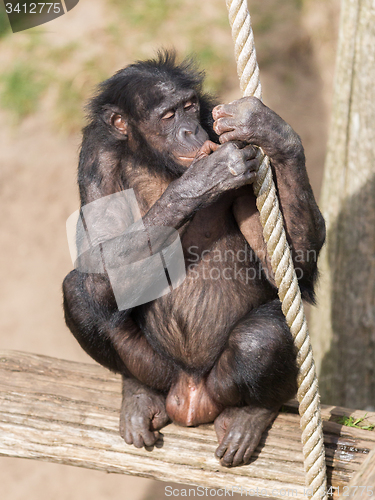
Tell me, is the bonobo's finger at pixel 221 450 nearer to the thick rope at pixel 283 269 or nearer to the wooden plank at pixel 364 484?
the thick rope at pixel 283 269

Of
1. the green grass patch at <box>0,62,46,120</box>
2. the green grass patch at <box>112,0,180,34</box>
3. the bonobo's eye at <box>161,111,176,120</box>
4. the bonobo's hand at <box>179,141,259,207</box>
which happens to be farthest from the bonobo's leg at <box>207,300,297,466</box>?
the green grass patch at <box>112,0,180,34</box>

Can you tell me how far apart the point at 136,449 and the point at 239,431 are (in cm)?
54

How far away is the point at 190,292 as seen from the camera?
8.98 feet

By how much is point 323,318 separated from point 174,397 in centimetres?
233

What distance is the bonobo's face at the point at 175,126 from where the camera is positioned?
2.65 m

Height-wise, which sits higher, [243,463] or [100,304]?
[100,304]

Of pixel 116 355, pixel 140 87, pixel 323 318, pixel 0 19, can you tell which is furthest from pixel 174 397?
pixel 0 19

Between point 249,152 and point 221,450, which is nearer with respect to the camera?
point 249,152

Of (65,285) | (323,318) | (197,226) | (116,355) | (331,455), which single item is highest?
(197,226)

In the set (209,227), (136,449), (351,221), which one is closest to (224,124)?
(209,227)

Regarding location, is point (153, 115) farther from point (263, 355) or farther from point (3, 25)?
point (3, 25)

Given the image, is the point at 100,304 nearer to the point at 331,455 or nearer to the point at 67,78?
the point at 331,455

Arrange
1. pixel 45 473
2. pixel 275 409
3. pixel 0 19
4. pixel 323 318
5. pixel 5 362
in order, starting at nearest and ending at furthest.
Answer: pixel 275 409 → pixel 5 362 → pixel 323 318 → pixel 45 473 → pixel 0 19

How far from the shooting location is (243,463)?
105 inches
